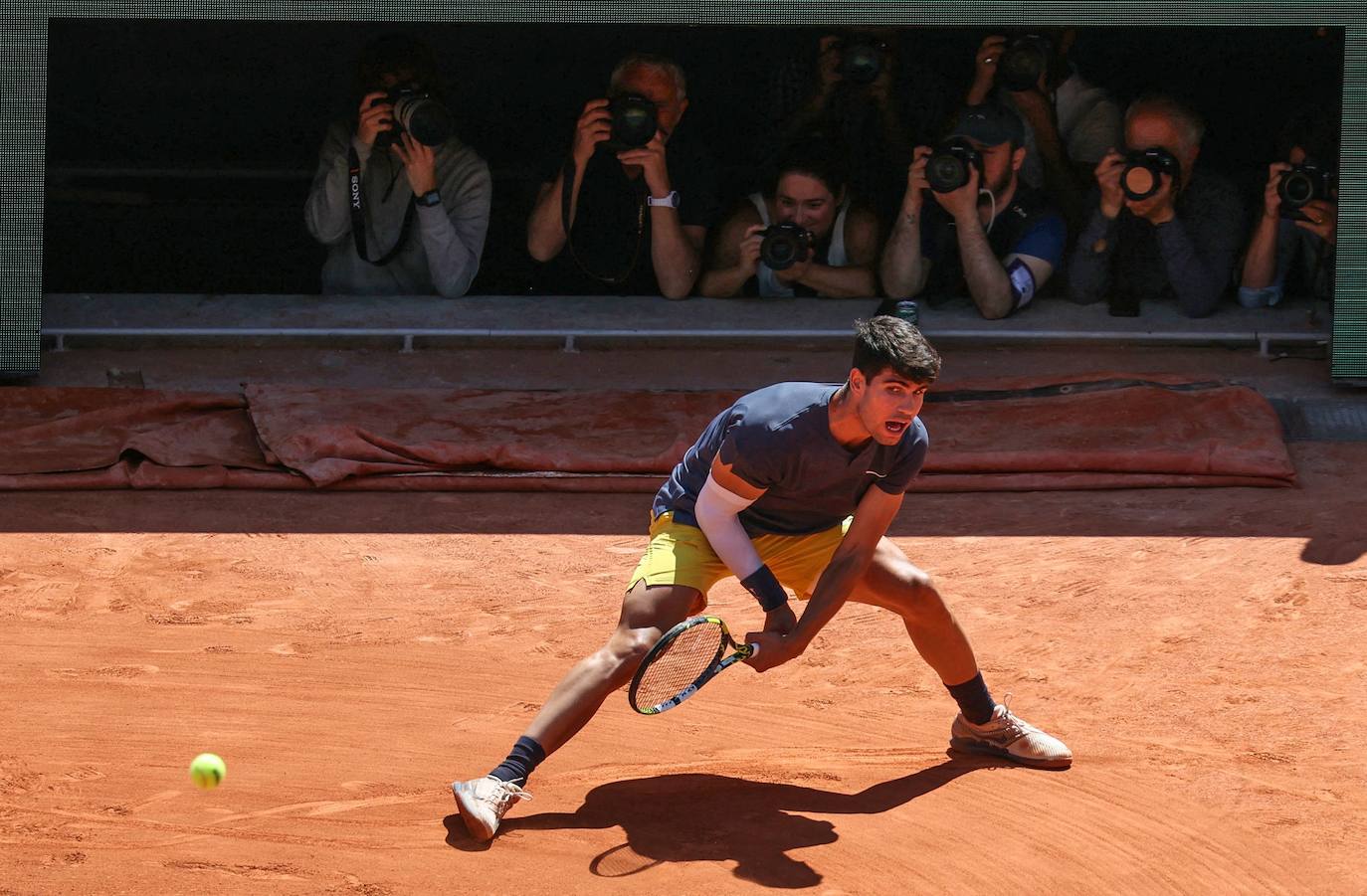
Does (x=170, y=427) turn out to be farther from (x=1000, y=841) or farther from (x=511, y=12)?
(x=1000, y=841)

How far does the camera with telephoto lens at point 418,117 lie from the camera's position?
8.21 metres

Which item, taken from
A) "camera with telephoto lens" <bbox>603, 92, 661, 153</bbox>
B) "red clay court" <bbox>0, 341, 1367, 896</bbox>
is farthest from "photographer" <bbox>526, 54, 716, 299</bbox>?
"red clay court" <bbox>0, 341, 1367, 896</bbox>

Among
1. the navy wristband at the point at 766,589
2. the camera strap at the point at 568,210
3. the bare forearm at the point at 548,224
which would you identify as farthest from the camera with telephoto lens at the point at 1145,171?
the navy wristband at the point at 766,589

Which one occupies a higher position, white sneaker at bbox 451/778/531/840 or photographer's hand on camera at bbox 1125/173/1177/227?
photographer's hand on camera at bbox 1125/173/1177/227

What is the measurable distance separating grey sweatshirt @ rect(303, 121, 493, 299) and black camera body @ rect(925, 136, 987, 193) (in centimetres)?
218

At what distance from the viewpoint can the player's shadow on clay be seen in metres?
4.31

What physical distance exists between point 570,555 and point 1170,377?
293 cm

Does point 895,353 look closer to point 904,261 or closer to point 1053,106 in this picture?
point 904,261

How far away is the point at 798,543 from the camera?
15.9 ft

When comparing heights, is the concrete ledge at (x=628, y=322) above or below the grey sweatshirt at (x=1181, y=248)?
below

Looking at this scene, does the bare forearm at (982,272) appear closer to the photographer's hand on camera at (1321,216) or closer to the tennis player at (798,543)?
the photographer's hand on camera at (1321,216)

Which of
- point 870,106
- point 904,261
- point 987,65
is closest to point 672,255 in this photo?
point 904,261

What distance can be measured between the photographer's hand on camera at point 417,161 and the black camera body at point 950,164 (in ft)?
7.57

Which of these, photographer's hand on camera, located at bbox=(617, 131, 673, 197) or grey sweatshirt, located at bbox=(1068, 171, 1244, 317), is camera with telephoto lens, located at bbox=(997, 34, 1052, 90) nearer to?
grey sweatshirt, located at bbox=(1068, 171, 1244, 317)
